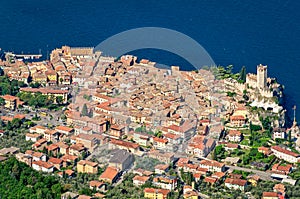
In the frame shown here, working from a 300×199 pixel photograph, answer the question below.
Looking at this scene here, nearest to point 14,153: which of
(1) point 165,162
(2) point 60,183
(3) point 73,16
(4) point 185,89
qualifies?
(2) point 60,183

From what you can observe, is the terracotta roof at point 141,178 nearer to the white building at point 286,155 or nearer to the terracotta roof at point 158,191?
the terracotta roof at point 158,191

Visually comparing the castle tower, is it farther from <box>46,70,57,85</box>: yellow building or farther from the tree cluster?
the tree cluster

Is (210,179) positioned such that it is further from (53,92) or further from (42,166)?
(53,92)

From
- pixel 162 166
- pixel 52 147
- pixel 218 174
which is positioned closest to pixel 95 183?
pixel 162 166

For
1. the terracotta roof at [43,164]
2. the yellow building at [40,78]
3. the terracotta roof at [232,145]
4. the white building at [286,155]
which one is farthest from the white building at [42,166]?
the white building at [286,155]

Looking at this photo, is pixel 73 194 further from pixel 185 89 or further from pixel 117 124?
pixel 185 89

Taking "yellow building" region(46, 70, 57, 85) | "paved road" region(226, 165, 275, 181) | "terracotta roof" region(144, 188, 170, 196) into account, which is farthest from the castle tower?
"yellow building" region(46, 70, 57, 85)

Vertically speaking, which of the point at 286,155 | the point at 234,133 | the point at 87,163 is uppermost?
the point at 234,133

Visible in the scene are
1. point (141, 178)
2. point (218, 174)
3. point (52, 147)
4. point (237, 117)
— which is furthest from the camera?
point (237, 117)
